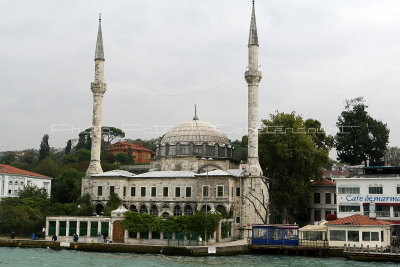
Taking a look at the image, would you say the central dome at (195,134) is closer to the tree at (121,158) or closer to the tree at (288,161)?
the tree at (288,161)

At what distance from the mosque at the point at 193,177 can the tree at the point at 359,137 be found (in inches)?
465

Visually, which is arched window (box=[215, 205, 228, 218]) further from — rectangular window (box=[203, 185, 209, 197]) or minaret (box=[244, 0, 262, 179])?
Result: minaret (box=[244, 0, 262, 179])

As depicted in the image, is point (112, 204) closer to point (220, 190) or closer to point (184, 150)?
point (220, 190)

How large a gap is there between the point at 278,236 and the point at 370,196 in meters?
9.90

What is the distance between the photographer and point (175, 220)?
3544 cm

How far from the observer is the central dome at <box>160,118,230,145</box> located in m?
48.3

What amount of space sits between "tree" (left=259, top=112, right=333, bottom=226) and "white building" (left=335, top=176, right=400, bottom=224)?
12.1 feet

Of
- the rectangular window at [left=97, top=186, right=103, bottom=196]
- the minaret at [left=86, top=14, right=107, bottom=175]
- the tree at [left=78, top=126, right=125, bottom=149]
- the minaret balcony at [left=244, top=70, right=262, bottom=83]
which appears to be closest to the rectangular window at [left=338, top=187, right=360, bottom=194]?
the minaret balcony at [left=244, top=70, right=262, bottom=83]

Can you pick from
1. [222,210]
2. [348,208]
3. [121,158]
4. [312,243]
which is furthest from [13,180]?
[348,208]

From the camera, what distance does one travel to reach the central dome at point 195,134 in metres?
48.3

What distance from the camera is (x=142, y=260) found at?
3022 centimetres

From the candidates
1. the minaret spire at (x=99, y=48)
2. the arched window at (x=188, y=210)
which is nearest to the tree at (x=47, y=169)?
the minaret spire at (x=99, y=48)

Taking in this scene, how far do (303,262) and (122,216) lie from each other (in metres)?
14.0

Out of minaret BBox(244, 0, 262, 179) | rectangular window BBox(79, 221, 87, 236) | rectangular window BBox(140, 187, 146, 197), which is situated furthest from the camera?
rectangular window BBox(140, 187, 146, 197)
